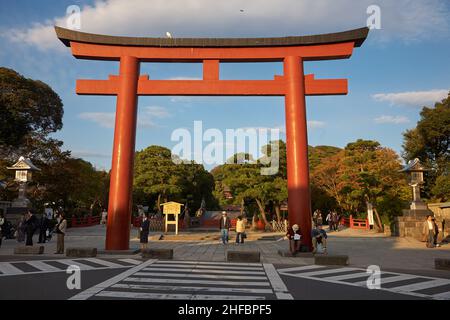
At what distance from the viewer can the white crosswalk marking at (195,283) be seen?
6.47 m

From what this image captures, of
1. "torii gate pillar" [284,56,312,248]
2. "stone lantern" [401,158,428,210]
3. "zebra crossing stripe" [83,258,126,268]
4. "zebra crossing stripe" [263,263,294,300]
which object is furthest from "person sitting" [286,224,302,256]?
"stone lantern" [401,158,428,210]

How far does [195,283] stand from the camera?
7.62 metres

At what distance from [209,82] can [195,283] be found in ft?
27.5

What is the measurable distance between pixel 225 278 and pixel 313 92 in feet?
28.1

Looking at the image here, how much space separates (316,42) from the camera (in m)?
13.5

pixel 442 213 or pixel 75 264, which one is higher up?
pixel 442 213

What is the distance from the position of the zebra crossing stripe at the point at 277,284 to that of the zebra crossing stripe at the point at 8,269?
260 inches

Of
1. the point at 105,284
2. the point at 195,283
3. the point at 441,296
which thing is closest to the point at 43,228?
the point at 105,284

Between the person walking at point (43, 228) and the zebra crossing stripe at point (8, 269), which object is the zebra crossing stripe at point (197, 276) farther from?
the person walking at point (43, 228)

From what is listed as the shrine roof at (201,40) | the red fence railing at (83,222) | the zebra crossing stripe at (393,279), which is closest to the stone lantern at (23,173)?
the red fence railing at (83,222)

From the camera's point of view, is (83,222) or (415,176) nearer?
(415,176)

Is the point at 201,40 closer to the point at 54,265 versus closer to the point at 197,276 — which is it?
the point at 197,276

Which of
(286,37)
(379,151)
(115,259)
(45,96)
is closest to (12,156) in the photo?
(45,96)
